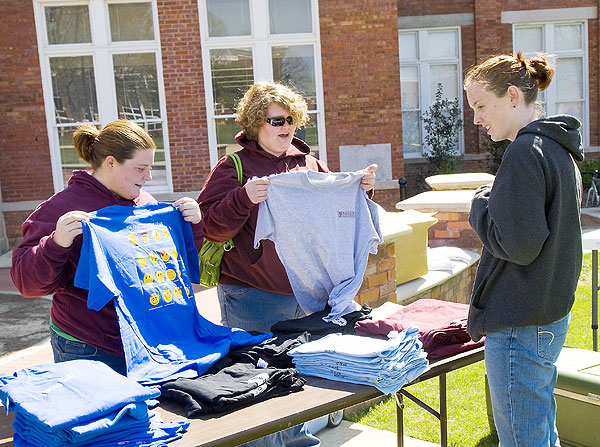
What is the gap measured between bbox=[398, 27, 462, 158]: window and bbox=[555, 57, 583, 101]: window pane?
8.04 ft

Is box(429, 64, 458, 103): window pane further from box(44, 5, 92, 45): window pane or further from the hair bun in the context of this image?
the hair bun

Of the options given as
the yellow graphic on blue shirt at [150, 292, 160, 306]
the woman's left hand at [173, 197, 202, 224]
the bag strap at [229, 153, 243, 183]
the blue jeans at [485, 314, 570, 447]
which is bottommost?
the blue jeans at [485, 314, 570, 447]

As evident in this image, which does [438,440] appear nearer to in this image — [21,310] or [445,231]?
[445,231]

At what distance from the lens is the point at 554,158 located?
2.42m

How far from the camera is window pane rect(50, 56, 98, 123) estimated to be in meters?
11.5

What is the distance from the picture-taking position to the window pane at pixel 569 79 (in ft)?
51.6

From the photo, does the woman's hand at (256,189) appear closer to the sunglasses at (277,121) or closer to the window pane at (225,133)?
the sunglasses at (277,121)

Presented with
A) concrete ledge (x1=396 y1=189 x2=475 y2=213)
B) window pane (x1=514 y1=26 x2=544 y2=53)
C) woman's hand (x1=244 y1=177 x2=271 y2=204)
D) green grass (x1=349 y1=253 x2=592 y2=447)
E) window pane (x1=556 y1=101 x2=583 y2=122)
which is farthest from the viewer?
window pane (x1=556 y1=101 x2=583 y2=122)

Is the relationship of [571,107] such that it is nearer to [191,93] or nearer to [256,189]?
[191,93]

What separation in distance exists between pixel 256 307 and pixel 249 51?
8958 millimetres

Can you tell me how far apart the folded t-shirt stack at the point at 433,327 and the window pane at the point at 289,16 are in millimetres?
9123

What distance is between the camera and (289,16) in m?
11.5

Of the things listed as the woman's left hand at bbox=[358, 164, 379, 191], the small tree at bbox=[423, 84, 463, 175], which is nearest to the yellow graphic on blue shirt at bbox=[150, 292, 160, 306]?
the woman's left hand at bbox=[358, 164, 379, 191]

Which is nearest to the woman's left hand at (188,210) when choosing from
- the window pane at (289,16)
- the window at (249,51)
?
the window at (249,51)
